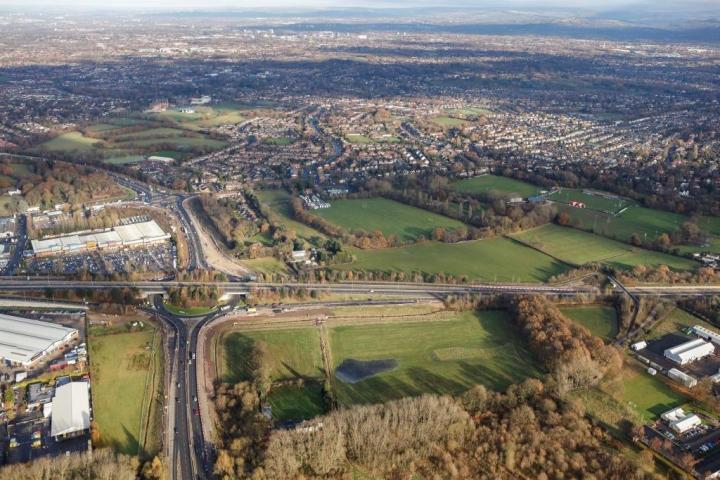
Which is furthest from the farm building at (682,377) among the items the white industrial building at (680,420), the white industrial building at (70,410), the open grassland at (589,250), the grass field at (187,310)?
the white industrial building at (70,410)

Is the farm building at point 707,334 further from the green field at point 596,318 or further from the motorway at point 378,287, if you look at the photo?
the green field at point 596,318

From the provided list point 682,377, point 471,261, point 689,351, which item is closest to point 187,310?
point 471,261

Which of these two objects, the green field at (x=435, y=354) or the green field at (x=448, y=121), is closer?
the green field at (x=435, y=354)

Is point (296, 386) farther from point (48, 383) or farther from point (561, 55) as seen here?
point (561, 55)

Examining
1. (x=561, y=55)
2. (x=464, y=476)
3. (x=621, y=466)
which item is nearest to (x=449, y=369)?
(x=464, y=476)

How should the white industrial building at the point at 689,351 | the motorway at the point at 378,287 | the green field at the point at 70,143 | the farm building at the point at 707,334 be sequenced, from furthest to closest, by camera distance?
the green field at the point at 70,143
the motorway at the point at 378,287
the farm building at the point at 707,334
the white industrial building at the point at 689,351

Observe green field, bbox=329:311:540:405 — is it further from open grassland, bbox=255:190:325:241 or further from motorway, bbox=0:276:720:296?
open grassland, bbox=255:190:325:241
